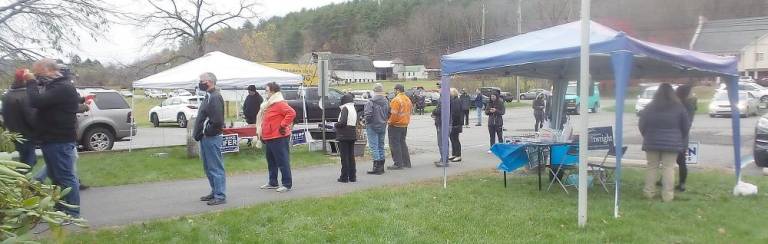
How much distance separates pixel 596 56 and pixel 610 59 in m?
0.23

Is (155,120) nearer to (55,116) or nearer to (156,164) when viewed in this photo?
(156,164)

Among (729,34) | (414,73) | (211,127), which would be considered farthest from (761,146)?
(414,73)

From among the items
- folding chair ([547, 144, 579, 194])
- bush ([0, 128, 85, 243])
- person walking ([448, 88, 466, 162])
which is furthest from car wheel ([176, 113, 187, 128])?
bush ([0, 128, 85, 243])

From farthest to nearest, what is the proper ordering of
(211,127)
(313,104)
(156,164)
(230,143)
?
(313,104)
(230,143)
(156,164)
(211,127)

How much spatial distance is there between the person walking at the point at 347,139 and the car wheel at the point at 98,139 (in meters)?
7.76

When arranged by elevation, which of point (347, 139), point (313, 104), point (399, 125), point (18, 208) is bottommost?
point (347, 139)

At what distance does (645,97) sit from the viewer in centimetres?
754

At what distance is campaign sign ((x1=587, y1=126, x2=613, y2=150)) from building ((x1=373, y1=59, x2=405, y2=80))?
Answer: 241 ft

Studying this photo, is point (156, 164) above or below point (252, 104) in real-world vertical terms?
below

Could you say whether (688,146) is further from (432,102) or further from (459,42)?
(459,42)

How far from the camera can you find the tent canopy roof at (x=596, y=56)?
673cm

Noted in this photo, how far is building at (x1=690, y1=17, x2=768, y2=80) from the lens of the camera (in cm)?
883

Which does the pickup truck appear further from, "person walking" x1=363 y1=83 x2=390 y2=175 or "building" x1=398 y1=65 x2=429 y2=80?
"building" x1=398 y1=65 x2=429 y2=80

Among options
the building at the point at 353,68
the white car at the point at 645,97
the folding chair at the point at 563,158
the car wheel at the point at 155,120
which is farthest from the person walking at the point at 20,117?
the building at the point at 353,68
